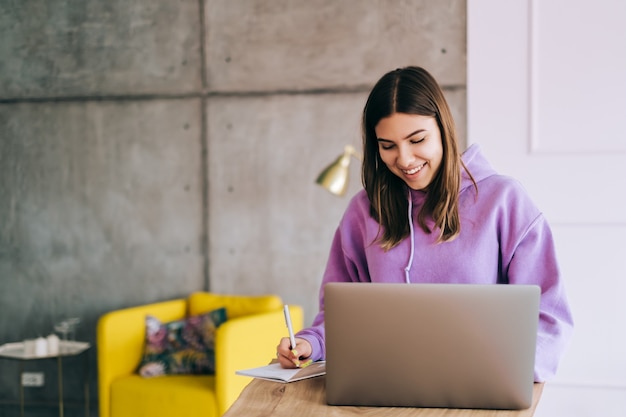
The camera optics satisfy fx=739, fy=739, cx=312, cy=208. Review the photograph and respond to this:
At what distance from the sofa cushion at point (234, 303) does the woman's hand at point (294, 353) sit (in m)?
2.10

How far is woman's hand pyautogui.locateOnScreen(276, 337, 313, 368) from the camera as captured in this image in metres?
1.59

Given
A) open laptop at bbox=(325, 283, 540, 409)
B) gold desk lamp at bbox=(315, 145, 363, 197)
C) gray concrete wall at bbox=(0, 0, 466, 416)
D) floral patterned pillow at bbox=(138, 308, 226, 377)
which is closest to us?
open laptop at bbox=(325, 283, 540, 409)

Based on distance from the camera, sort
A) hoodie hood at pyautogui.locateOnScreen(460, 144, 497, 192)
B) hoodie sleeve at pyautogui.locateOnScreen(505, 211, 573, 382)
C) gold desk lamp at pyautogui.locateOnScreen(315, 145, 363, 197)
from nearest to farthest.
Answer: hoodie sleeve at pyautogui.locateOnScreen(505, 211, 573, 382) < hoodie hood at pyautogui.locateOnScreen(460, 144, 497, 192) < gold desk lamp at pyautogui.locateOnScreen(315, 145, 363, 197)

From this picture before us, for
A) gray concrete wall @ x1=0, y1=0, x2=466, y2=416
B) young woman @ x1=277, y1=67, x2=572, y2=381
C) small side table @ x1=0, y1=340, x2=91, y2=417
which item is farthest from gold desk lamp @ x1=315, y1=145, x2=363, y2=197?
young woman @ x1=277, y1=67, x2=572, y2=381

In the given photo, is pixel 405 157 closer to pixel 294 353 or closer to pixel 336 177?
pixel 294 353

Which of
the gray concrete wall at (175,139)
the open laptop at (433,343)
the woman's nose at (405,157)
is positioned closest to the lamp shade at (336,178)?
the gray concrete wall at (175,139)

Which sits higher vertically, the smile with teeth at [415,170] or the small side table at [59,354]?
the smile with teeth at [415,170]

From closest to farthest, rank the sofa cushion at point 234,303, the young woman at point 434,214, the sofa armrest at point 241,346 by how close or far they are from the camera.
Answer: the young woman at point 434,214, the sofa armrest at point 241,346, the sofa cushion at point 234,303

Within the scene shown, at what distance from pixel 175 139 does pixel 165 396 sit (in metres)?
1.45

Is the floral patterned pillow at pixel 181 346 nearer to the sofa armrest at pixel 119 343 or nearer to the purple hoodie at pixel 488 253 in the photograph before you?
the sofa armrest at pixel 119 343

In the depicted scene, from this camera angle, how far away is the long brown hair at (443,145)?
1677mm

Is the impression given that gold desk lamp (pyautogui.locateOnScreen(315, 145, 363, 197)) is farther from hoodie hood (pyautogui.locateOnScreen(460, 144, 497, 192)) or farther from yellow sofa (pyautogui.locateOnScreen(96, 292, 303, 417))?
hoodie hood (pyautogui.locateOnScreen(460, 144, 497, 192))

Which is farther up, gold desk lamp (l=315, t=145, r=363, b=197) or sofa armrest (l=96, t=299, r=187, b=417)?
gold desk lamp (l=315, t=145, r=363, b=197)

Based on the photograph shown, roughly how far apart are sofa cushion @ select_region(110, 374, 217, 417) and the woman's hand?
178cm
